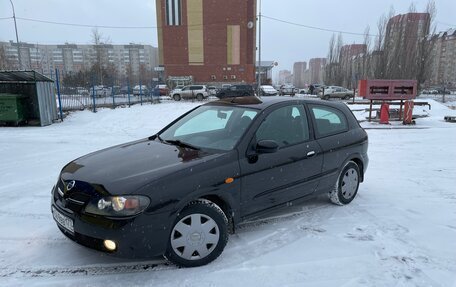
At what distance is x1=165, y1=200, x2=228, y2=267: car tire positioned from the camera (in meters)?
3.02

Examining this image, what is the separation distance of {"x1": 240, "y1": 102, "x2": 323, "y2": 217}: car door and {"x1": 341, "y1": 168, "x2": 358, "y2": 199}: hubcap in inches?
27.6

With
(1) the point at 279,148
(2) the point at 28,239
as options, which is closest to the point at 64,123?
(2) the point at 28,239

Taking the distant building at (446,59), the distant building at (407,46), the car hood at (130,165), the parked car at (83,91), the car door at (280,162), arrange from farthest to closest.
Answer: the distant building at (446,59), the distant building at (407,46), the parked car at (83,91), the car door at (280,162), the car hood at (130,165)

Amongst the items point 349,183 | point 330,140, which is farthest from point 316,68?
point 330,140

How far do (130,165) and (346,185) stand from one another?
3.06 meters

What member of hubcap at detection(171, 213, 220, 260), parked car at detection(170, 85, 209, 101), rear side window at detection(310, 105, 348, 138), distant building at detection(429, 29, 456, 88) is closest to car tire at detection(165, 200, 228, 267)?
hubcap at detection(171, 213, 220, 260)

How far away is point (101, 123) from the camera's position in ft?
48.1

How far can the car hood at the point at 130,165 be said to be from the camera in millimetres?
2926

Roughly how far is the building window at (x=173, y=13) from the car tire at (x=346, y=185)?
66224 mm

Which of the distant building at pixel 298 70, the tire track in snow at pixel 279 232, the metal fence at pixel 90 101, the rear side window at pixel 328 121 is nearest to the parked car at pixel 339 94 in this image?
the metal fence at pixel 90 101

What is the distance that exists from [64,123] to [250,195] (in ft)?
42.7

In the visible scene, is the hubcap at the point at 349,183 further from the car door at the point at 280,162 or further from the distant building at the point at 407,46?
the distant building at the point at 407,46

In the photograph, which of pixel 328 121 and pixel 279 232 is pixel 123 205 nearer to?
pixel 279 232

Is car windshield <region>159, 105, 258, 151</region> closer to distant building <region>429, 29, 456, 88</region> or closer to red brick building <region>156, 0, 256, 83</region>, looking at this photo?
red brick building <region>156, 0, 256, 83</region>
